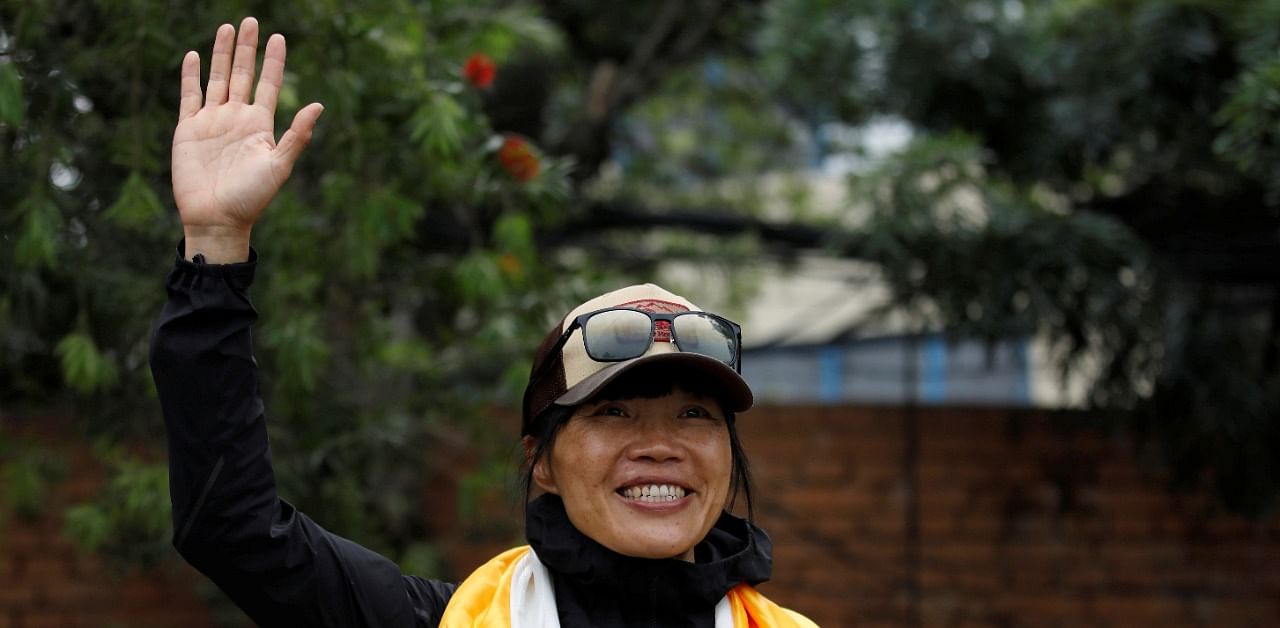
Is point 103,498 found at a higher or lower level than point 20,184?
lower

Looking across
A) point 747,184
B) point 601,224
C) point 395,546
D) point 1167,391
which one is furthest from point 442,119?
point 747,184

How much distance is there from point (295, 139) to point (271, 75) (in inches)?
5.5

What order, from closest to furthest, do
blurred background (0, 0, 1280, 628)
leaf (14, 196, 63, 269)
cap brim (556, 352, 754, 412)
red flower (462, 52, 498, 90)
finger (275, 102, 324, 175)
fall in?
finger (275, 102, 324, 175), cap brim (556, 352, 754, 412), leaf (14, 196, 63, 269), blurred background (0, 0, 1280, 628), red flower (462, 52, 498, 90)

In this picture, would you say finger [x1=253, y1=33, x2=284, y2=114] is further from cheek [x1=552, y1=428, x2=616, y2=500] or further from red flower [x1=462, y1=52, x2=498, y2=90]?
red flower [x1=462, y1=52, x2=498, y2=90]

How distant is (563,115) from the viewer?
6.61 m

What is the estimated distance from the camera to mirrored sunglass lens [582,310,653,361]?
1.97 metres

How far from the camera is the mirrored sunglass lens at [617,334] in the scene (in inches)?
77.5

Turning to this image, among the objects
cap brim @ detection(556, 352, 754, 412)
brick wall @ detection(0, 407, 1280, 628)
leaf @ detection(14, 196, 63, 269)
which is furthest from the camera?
brick wall @ detection(0, 407, 1280, 628)

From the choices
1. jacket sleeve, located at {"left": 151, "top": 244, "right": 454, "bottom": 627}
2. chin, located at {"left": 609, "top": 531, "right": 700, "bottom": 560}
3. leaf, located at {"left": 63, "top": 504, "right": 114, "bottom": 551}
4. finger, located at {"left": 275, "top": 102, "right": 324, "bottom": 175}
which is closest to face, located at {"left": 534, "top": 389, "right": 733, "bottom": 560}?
chin, located at {"left": 609, "top": 531, "right": 700, "bottom": 560}

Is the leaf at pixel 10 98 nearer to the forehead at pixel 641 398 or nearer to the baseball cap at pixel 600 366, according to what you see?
the baseball cap at pixel 600 366

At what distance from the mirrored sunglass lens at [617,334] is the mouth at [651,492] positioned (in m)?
0.19

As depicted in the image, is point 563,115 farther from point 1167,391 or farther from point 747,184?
point 1167,391

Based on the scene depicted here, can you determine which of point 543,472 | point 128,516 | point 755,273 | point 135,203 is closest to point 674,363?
point 543,472

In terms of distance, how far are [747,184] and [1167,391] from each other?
3.21m
